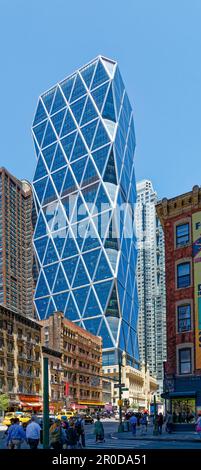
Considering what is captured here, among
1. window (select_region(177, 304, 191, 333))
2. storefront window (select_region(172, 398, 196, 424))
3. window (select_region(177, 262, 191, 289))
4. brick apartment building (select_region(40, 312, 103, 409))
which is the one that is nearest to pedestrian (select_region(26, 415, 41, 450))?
→ storefront window (select_region(172, 398, 196, 424))

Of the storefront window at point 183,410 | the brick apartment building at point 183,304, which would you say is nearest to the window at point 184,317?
the brick apartment building at point 183,304

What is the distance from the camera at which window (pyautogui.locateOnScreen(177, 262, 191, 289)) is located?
50344 millimetres

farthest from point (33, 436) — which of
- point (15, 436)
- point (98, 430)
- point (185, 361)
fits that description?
point (185, 361)

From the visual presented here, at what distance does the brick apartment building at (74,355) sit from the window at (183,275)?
62.7 metres

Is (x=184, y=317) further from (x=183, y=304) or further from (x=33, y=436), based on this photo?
(x=33, y=436)

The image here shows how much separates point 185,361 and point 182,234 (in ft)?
34.4

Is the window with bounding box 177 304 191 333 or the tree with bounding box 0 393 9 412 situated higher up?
the window with bounding box 177 304 191 333

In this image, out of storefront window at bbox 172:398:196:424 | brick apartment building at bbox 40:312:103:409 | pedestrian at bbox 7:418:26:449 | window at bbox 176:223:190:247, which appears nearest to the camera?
pedestrian at bbox 7:418:26:449

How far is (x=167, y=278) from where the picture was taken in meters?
52.4

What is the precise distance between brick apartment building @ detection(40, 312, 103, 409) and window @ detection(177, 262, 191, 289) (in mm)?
62662

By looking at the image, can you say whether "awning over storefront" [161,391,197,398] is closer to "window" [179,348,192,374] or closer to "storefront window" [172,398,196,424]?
"storefront window" [172,398,196,424]

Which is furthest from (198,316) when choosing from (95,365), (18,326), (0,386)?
(95,365)

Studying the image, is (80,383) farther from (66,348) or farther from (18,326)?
(18,326)
